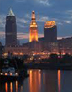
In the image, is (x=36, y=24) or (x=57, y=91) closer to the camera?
(x=57, y=91)

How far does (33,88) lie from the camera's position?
161 feet

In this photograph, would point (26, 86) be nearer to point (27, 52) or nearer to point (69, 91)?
→ point (69, 91)

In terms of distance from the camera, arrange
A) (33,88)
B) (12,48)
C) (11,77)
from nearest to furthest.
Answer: (33,88)
(11,77)
(12,48)

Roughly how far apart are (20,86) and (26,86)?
0.73 m

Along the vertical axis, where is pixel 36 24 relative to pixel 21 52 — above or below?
above

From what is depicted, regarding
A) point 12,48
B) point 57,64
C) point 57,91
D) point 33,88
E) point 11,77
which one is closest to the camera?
point 57,91

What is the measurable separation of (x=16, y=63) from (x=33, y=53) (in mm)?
120146

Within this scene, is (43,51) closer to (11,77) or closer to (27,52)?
(27,52)

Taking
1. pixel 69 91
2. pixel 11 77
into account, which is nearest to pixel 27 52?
pixel 11 77

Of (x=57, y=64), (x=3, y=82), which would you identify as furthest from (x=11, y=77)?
(x=57, y=64)

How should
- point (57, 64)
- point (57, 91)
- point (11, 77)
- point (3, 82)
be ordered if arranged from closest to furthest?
1. point (57, 91)
2. point (3, 82)
3. point (11, 77)
4. point (57, 64)

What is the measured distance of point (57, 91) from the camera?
4584 cm

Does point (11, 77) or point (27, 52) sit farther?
point (27, 52)

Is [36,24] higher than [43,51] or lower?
higher
